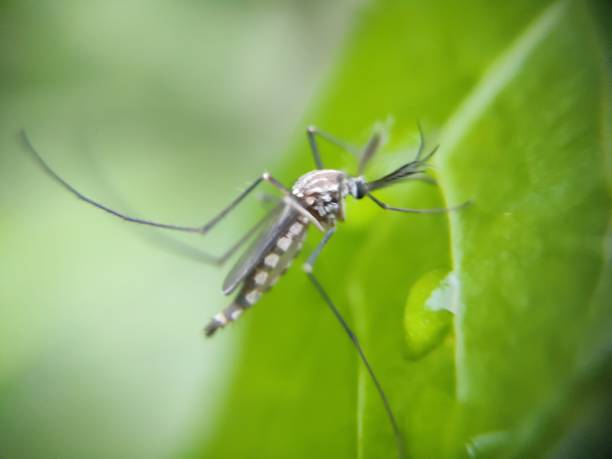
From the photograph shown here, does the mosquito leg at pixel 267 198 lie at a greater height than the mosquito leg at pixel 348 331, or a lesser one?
greater

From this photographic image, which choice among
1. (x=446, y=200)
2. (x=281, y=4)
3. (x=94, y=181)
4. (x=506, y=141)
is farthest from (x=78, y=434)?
(x=281, y=4)

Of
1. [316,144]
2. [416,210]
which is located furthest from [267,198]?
[416,210]

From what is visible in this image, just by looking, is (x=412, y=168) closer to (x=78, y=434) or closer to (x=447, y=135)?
(x=447, y=135)

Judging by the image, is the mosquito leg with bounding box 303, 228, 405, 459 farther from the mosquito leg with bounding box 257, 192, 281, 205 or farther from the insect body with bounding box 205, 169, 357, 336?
the mosquito leg with bounding box 257, 192, 281, 205

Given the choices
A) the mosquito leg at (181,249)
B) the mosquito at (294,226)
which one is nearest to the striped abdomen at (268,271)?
the mosquito at (294,226)

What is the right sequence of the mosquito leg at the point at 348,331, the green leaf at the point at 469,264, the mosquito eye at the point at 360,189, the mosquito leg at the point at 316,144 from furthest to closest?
the mosquito leg at the point at 316,144
the mosquito eye at the point at 360,189
the mosquito leg at the point at 348,331
the green leaf at the point at 469,264

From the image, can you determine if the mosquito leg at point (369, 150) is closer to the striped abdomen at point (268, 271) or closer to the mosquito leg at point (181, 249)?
the striped abdomen at point (268, 271)

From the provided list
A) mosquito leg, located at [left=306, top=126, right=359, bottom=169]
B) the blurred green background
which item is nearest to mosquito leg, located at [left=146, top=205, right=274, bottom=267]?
the blurred green background
